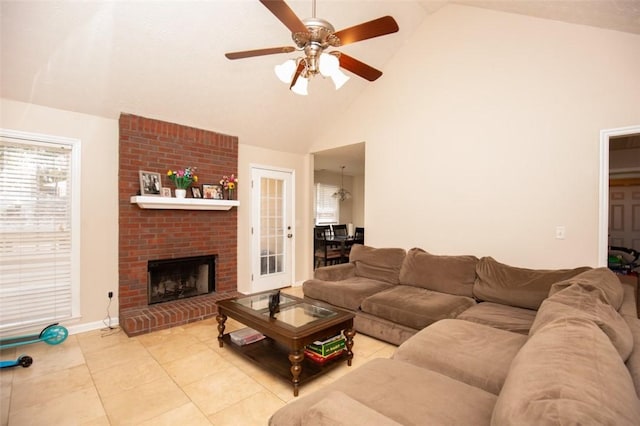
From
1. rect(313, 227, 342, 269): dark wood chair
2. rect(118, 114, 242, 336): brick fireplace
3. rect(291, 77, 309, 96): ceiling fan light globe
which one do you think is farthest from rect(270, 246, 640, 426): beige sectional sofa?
rect(313, 227, 342, 269): dark wood chair

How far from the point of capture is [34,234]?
314cm

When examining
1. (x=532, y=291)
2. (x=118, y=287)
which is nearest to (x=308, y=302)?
(x=532, y=291)

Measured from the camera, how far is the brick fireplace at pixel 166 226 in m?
3.55

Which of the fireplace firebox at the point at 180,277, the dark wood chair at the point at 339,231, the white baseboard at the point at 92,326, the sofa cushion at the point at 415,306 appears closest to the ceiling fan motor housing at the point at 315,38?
the sofa cushion at the point at 415,306

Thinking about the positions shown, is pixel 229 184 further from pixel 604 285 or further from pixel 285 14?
pixel 604 285

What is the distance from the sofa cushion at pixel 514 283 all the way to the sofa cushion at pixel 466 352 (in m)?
0.85

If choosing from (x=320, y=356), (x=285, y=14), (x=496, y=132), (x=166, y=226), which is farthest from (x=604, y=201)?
(x=166, y=226)

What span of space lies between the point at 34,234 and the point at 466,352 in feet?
13.6

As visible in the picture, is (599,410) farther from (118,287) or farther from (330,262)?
(330,262)

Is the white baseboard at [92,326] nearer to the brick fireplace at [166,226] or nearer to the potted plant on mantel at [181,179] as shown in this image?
the brick fireplace at [166,226]

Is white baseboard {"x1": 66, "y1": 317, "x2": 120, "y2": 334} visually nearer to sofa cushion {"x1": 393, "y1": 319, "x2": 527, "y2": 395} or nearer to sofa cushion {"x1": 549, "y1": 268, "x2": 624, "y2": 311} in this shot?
sofa cushion {"x1": 393, "y1": 319, "x2": 527, "y2": 395}

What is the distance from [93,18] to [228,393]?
326 cm

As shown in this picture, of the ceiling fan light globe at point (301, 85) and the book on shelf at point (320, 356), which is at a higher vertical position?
the ceiling fan light globe at point (301, 85)

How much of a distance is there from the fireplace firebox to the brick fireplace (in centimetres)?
7
